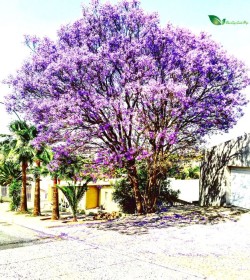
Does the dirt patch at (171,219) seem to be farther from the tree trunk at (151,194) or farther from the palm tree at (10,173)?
the palm tree at (10,173)

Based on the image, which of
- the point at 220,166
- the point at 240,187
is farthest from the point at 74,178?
the point at 240,187

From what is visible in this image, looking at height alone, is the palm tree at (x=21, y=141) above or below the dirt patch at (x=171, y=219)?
above

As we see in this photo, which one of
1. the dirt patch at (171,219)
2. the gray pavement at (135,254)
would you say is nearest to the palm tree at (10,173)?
the dirt patch at (171,219)

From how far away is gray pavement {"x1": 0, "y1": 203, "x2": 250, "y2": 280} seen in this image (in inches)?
373

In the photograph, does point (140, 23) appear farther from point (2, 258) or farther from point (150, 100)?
point (2, 258)

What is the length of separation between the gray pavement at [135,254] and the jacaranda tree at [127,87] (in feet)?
16.1

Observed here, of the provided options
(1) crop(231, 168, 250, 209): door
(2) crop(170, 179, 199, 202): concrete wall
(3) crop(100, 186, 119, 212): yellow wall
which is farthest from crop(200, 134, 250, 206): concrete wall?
(3) crop(100, 186, 119, 212): yellow wall

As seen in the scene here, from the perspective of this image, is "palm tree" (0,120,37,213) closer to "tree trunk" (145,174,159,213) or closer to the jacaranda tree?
the jacaranda tree

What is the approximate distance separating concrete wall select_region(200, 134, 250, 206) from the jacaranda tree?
1.55m

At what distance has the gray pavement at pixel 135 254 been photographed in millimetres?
9484

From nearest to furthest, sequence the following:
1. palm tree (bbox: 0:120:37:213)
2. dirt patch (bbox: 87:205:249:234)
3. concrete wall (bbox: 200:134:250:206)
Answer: dirt patch (bbox: 87:205:249:234) < concrete wall (bbox: 200:134:250:206) < palm tree (bbox: 0:120:37:213)

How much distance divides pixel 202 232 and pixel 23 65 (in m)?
13.5

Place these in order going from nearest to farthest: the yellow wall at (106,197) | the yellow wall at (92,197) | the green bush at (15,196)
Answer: the green bush at (15,196) < the yellow wall at (106,197) < the yellow wall at (92,197)

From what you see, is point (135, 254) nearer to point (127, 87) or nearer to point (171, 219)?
point (171, 219)
